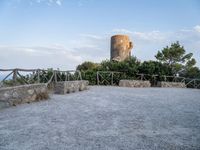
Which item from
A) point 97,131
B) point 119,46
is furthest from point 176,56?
point 97,131

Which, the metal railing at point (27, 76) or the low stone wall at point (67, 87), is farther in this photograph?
the low stone wall at point (67, 87)

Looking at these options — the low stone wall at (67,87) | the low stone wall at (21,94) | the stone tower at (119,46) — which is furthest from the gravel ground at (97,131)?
the stone tower at (119,46)

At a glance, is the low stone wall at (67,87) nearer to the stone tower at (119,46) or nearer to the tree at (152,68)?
the tree at (152,68)

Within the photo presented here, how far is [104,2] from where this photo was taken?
8.34 metres

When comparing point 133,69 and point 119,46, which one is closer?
point 133,69

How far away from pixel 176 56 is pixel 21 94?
2153 centimetres

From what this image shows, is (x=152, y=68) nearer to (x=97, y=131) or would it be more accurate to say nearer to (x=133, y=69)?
(x=133, y=69)

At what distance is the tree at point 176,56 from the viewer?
891 inches

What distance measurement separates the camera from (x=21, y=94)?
5.25m

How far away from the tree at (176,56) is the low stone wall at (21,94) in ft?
64.6

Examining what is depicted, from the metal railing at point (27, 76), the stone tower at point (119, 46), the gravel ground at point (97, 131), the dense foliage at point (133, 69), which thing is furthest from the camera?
the stone tower at point (119, 46)

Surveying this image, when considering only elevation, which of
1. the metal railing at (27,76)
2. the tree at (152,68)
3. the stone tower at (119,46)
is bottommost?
the metal railing at (27,76)

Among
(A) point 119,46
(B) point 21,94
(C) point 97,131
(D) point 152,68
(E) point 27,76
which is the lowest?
(C) point 97,131

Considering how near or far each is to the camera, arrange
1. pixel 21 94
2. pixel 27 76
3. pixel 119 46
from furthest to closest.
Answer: pixel 119 46
pixel 27 76
pixel 21 94
